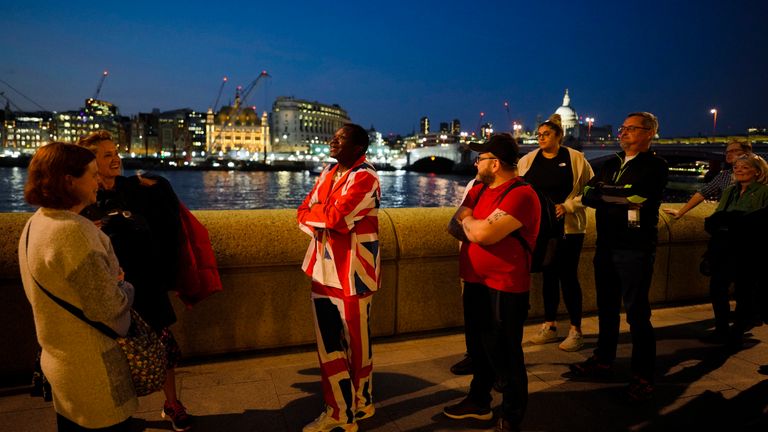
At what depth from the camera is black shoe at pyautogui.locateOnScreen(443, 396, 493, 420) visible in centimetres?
338

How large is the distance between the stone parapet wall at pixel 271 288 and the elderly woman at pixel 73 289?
191 cm

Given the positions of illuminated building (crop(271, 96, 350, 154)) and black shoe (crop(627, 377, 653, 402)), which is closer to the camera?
black shoe (crop(627, 377, 653, 402))

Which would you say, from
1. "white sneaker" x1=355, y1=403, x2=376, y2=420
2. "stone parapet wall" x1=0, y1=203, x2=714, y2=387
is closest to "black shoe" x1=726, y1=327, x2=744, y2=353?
"stone parapet wall" x1=0, y1=203, x2=714, y2=387

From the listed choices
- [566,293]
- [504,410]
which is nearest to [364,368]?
[504,410]

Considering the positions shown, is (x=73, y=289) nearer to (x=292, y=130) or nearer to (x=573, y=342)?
(x=573, y=342)

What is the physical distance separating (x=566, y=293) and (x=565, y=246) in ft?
1.42

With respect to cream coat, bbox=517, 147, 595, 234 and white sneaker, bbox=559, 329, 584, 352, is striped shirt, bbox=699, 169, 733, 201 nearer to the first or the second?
cream coat, bbox=517, 147, 595, 234

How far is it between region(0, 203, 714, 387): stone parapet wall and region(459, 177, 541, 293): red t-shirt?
1.56m

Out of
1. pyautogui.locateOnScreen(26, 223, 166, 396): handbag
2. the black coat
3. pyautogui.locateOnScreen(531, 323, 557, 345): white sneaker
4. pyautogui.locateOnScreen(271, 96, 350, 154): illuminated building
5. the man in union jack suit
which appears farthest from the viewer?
pyautogui.locateOnScreen(271, 96, 350, 154): illuminated building

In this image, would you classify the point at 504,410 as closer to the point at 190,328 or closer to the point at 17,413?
the point at 190,328

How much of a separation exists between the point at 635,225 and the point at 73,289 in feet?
11.5

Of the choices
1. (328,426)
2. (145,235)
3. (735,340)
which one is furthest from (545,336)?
(145,235)

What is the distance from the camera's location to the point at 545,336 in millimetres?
4855

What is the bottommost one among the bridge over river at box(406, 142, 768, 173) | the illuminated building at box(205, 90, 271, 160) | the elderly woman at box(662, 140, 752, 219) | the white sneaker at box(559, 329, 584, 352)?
the white sneaker at box(559, 329, 584, 352)
